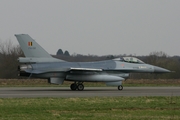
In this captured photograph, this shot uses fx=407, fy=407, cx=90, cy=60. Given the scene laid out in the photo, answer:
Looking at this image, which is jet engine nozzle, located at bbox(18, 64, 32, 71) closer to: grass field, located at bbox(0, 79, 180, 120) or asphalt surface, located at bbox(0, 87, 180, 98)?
asphalt surface, located at bbox(0, 87, 180, 98)

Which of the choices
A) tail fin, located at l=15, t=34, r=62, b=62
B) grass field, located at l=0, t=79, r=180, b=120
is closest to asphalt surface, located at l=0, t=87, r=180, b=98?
tail fin, located at l=15, t=34, r=62, b=62

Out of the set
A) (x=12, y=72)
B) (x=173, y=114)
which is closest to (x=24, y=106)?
(x=173, y=114)

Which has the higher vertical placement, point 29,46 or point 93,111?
point 29,46

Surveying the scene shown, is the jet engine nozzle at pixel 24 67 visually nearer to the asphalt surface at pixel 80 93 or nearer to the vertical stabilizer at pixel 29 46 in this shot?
the vertical stabilizer at pixel 29 46

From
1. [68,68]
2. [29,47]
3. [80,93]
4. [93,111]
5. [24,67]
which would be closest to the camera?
[93,111]

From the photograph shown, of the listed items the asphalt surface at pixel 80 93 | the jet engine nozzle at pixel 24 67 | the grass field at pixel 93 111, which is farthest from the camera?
the jet engine nozzle at pixel 24 67

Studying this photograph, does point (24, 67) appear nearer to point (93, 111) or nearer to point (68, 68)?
point (68, 68)

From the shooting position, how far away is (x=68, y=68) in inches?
1152

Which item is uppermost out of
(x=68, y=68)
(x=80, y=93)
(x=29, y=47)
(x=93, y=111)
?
(x=29, y=47)

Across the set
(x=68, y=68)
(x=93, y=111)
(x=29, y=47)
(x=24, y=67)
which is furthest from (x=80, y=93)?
(x=93, y=111)

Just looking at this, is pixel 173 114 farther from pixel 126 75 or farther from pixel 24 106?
pixel 126 75

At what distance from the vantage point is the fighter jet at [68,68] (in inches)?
1128

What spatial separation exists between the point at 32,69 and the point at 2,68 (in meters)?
31.2

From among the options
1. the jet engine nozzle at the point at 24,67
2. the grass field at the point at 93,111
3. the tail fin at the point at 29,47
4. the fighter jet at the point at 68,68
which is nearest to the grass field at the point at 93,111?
the grass field at the point at 93,111
